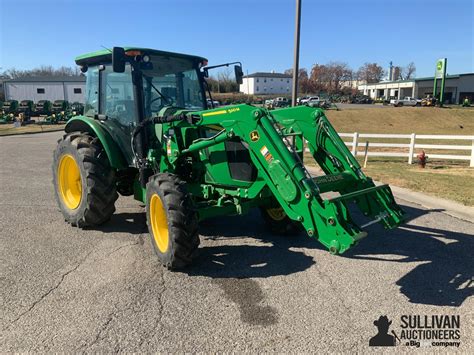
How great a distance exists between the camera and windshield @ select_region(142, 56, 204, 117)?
5230 mm

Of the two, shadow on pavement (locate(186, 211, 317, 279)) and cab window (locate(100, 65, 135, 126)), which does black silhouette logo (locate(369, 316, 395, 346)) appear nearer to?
shadow on pavement (locate(186, 211, 317, 279))

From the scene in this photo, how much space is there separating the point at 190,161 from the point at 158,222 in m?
0.91

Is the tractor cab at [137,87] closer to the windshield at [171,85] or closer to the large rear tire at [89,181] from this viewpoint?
the windshield at [171,85]

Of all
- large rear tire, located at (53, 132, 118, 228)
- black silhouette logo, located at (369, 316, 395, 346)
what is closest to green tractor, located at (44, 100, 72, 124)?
large rear tire, located at (53, 132, 118, 228)

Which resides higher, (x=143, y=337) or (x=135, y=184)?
(x=135, y=184)

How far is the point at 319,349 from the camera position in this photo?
2.99m

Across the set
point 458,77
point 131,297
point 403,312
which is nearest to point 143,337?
point 131,297

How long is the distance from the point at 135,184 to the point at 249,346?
3250 mm

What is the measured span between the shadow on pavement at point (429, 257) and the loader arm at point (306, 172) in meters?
0.71

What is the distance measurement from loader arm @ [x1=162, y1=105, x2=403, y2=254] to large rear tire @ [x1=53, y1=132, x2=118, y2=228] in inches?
49.3

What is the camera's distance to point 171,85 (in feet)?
18.3

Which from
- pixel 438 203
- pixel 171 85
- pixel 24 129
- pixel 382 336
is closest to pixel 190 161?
pixel 171 85

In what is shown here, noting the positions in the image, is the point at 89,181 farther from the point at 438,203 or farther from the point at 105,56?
the point at 438,203

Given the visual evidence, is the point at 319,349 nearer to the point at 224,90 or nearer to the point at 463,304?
the point at 463,304
